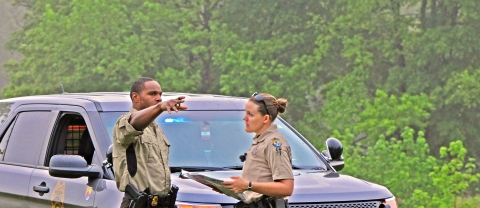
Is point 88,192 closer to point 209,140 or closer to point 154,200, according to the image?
point 209,140

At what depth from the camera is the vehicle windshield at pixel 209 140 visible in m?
6.68

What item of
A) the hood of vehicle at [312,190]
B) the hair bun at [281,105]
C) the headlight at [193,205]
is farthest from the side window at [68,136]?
the hair bun at [281,105]

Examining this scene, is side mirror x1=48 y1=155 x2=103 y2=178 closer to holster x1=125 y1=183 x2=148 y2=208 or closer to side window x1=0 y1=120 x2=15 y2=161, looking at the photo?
holster x1=125 y1=183 x2=148 y2=208

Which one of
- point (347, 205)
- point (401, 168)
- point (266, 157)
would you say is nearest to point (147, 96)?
point (266, 157)

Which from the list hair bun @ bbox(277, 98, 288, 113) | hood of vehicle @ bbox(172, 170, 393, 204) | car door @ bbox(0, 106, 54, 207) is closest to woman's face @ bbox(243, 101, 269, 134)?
hair bun @ bbox(277, 98, 288, 113)

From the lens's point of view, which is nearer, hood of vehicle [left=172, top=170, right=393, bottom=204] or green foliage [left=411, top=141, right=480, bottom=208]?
hood of vehicle [left=172, top=170, right=393, bottom=204]

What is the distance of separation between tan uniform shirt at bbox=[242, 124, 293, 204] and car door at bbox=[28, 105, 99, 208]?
5.41ft

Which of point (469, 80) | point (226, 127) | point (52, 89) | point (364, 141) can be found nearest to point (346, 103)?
point (364, 141)

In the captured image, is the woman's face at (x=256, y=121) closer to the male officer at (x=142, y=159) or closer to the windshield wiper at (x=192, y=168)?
the male officer at (x=142, y=159)

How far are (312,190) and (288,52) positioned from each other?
40.3 metres

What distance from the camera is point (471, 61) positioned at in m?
42.5

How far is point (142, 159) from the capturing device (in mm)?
5234

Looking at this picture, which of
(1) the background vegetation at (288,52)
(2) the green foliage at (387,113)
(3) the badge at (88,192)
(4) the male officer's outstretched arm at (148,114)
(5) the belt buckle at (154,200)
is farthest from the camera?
(1) the background vegetation at (288,52)

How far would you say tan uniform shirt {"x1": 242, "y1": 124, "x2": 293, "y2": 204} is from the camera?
4.94 m
